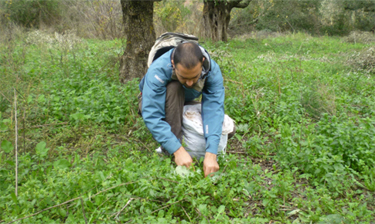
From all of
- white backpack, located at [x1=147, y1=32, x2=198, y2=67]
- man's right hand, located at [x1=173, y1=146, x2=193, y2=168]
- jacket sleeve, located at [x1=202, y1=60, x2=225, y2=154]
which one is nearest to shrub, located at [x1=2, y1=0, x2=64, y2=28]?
white backpack, located at [x1=147, y1=32, x2=198, y2=67]

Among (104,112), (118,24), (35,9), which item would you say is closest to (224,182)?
(104,112)

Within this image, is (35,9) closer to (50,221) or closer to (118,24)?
(118,24)

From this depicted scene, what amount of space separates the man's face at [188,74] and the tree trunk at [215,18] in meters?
9.47

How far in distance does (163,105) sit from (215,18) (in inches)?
378

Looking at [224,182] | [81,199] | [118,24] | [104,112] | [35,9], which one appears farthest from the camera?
[35,9]

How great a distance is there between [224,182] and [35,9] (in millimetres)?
15968

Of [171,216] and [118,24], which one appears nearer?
[171,216]

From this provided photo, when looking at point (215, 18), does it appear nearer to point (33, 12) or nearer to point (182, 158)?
point (33, 12)

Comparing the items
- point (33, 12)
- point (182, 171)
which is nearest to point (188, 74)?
point (182, 171)

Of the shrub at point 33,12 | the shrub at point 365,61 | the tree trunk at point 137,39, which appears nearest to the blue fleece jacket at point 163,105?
the tree trunk at point 137,39

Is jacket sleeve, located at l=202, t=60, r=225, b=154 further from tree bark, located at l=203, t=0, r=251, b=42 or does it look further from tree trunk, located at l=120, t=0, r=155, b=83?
tree bark, located at l=203, t=0, r=251, b=42

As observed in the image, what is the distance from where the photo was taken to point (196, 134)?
126 inches

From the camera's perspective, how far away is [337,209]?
2408 millimetres

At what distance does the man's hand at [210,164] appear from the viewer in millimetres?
2736
